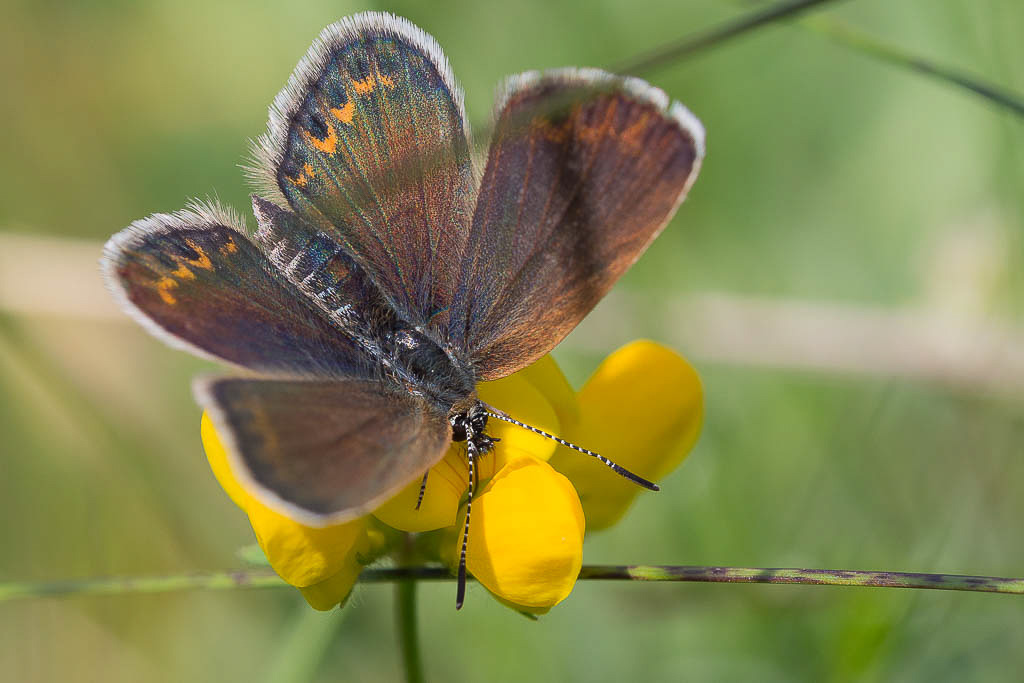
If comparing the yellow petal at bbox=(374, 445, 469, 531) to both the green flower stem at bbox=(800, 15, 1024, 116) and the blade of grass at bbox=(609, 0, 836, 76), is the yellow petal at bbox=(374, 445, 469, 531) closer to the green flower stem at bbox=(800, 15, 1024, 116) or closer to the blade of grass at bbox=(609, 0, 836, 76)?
the blade of grass at bbox=(609, 0, 836, 76)

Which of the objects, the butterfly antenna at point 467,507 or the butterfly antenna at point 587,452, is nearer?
the butterfly antenna at point 467,507

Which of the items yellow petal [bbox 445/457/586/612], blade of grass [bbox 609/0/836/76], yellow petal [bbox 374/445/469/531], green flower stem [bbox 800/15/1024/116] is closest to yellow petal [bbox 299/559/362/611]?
yellow petal [bbox 374/445/469/531]

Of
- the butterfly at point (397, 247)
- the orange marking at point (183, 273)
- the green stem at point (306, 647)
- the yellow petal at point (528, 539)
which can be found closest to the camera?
the yellow petal at point (528, 539)

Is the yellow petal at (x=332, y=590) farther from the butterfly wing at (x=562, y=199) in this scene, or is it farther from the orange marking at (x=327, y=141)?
the orange marking at (x=327, y=141)

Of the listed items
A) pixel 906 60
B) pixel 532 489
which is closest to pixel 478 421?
pixel 532 489

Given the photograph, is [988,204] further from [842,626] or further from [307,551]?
[307,551]

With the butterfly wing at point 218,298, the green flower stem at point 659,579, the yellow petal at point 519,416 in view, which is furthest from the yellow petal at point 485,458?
the butterfly wing at point 218,298
